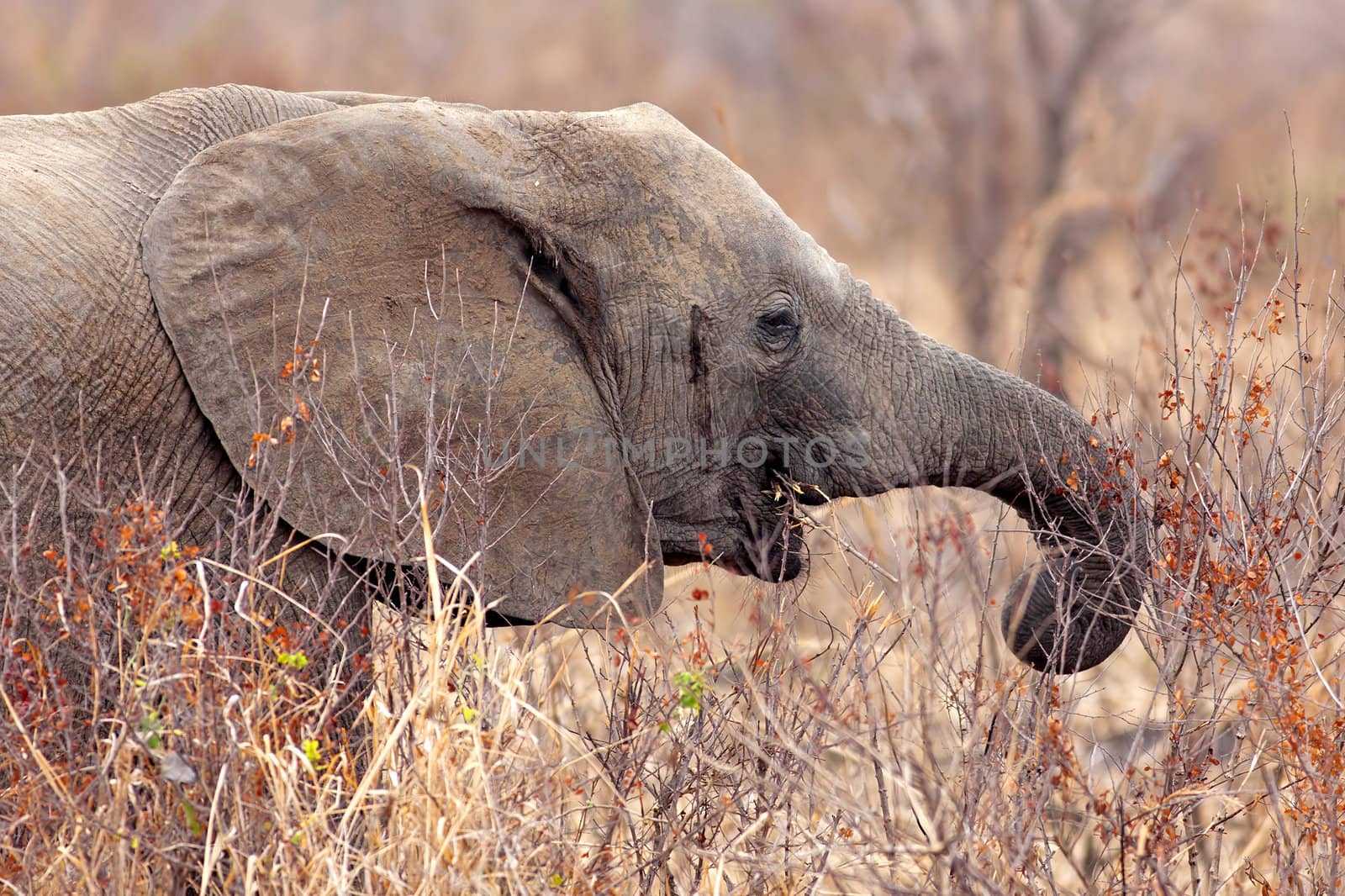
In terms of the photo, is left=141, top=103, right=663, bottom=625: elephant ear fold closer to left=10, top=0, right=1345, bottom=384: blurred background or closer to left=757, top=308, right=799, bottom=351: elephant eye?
left=757, top=308, right=799, bottom=351: elephant eye

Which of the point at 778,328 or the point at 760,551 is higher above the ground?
the point at 778,328

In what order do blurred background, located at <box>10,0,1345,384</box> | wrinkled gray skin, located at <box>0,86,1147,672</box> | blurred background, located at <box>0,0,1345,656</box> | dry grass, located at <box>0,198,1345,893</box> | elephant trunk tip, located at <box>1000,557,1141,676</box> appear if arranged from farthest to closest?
1. blurred background, located at <box>10,0,1345,384</box>
2. blurred background, located at <box>0,0,1345,656</box>
3. elephant trunk tip, located at <box>1000,557,1141,676</box>
4. wrinkled gray skin, located at <box>0,86,1147,672</box>
5. dry grass, located at <box>0,198,1345,893</box>

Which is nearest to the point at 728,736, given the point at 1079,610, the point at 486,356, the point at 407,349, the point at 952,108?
the point at 1079,610

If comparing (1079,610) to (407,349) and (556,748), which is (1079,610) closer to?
(556,748)

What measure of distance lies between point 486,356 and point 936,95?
10881mm

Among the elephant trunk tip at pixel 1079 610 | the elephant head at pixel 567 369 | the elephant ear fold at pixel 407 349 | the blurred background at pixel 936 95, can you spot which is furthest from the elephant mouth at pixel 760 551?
the blurred background at pixel 936 95

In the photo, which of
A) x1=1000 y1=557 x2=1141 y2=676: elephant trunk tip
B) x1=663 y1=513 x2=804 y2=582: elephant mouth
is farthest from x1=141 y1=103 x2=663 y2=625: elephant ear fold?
x1=1000 y1=557 x2=1141 y2=676: elephant trunk tip

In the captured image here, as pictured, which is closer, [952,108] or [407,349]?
[407,349]

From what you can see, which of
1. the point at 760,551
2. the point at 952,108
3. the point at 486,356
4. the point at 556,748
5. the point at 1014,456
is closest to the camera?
the point at 556,748

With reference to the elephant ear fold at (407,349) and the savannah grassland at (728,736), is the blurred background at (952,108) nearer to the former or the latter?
the savannah grassland at (728,736)

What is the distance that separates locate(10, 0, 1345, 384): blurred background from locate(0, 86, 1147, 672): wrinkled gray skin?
50 cm

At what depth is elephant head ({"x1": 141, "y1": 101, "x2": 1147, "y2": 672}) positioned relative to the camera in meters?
3.31

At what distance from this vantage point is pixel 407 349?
11.1 ft

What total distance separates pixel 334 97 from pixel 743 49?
28.8 metres
